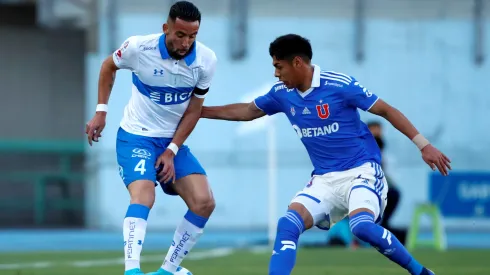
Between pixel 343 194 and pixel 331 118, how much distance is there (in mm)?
612

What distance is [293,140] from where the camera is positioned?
22.4 metres

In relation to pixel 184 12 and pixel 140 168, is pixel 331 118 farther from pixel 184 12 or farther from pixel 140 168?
pixel 140 168

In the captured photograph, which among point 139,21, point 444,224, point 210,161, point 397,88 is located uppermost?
point 139,21

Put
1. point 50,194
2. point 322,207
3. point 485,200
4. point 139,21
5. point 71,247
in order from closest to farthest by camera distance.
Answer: point 322,207 < point 71,247 < point 485,200 < point 139,21 < point 50,194

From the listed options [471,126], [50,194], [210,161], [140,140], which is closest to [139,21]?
[210,161]

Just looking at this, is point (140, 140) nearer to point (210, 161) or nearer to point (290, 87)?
point (290, 87)

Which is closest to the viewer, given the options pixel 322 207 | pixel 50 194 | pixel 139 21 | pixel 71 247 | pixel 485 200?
pixel 322 207

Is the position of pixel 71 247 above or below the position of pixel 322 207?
below

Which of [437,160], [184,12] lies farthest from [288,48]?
[437,160]

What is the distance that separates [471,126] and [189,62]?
14484 millimetres

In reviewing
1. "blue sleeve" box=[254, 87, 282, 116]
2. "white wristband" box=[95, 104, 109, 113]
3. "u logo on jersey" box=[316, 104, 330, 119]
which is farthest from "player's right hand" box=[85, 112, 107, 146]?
"u logo on jersey" box=[316, 104, 330, 119]

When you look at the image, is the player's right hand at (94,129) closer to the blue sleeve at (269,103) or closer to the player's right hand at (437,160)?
the blue sleeve at (269,103)

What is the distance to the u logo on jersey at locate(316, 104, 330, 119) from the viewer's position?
8.73m

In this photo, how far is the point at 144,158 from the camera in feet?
29.7
